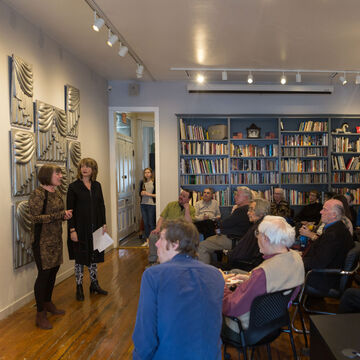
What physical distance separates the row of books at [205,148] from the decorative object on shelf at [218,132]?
0.14m

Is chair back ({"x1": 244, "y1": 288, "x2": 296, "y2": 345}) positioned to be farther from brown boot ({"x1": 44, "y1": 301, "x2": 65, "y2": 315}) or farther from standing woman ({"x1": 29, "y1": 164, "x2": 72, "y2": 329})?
brown boot ({"x1": 44, "y1": 301, "x2": 65, "y2": 315})

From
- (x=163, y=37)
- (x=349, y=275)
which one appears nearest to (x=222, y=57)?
(x=163, y=37)

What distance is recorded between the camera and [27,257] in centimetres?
401

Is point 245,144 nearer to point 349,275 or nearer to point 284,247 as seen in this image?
point 349,275

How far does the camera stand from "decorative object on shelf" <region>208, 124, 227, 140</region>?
22.9 feet

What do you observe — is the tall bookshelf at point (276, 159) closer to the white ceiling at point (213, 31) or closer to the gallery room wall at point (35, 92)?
the white ceiling at point (213, 31)

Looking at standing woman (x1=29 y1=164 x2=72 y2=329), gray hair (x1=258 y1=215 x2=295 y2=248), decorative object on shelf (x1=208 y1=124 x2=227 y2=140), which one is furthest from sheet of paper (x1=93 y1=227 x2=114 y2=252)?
decorative object on shelf (x1=208 y1=124 x2=227 y2=140)

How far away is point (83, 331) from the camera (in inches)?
131

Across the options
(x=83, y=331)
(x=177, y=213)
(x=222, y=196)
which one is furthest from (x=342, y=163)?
(x=83, y=331)

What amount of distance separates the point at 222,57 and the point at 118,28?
6.02 ft

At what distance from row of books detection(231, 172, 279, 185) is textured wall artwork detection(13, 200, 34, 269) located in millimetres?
4272

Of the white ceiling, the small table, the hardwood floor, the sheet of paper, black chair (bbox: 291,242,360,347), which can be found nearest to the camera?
the small table

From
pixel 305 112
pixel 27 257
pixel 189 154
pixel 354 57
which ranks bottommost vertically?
pixel 27 257

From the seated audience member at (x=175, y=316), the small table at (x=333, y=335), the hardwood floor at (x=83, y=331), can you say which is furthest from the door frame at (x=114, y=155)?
the seated audience member at (x=175, y=316)
